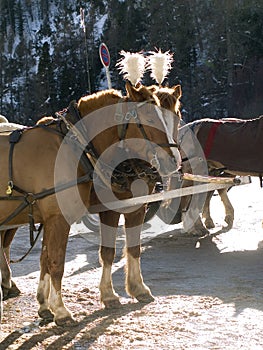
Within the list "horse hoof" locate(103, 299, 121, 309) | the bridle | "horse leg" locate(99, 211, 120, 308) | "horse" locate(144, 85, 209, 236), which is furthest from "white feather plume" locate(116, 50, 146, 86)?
"horse" locate(144, 85, 209, 236)

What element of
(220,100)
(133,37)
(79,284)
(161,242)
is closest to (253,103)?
(220,100)

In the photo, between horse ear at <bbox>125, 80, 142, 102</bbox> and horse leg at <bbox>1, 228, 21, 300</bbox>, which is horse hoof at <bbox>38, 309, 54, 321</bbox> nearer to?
horse leg at <bbox>1, 228, 21, 300</bbox>

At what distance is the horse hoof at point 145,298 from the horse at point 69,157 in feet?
2.98

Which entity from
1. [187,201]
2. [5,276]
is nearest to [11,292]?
[5,276]

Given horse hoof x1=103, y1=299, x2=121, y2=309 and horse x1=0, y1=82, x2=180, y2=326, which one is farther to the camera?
horse hoof x1=103, y1=299, x2=121, y2=309

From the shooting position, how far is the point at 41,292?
5.20 metres

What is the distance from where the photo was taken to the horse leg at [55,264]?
454cm

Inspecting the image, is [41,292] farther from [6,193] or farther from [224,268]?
[224,268]

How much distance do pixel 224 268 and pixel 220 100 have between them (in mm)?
29276

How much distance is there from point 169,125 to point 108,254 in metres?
1.64

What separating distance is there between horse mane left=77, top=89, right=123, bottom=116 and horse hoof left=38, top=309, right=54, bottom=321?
6.16 feet

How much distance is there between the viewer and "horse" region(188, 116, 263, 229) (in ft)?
25.3

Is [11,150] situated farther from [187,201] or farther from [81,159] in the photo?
[187,201]

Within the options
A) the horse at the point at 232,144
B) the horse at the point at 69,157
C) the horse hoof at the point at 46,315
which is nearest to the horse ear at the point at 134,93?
the horse at the point at 69,157
